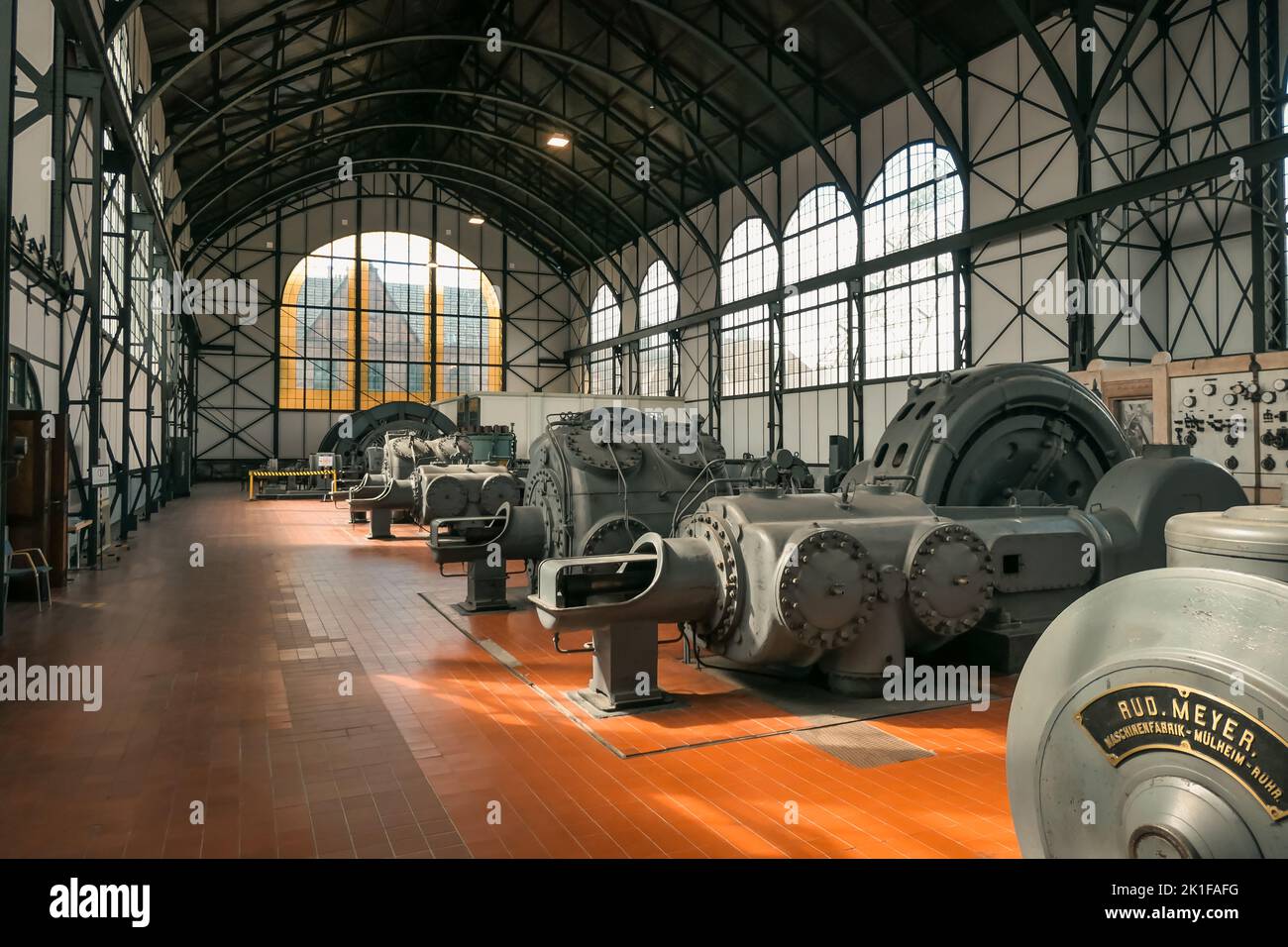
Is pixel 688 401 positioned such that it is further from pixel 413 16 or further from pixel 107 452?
pixel 107 452

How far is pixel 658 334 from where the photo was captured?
30547 millimetres

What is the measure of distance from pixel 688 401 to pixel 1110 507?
22.3m

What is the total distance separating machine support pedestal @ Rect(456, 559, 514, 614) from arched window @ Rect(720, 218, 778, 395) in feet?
54.9

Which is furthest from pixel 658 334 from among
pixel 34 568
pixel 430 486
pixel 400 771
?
pixel 400 771

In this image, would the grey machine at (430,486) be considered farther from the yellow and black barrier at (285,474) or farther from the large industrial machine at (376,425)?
the yellow and black barrier at (285,474)

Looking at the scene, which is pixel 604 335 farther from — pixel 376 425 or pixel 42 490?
pixel 42 490

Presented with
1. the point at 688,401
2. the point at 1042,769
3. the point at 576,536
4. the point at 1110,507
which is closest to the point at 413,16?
the point at 688,401
